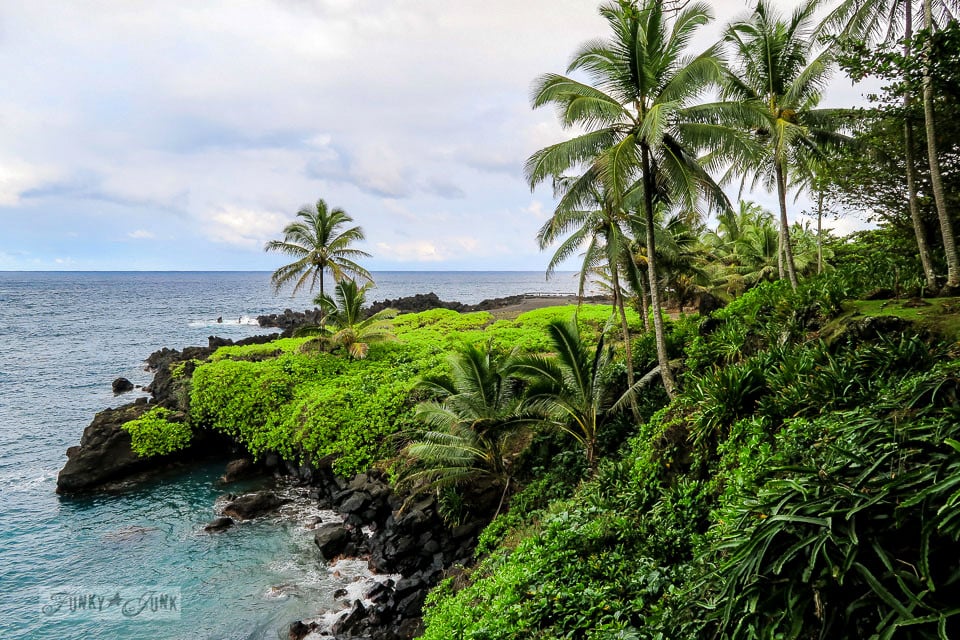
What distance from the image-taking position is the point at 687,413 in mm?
8688

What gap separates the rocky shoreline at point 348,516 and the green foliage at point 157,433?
1.07ft

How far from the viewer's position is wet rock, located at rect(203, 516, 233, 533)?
45.8 ft

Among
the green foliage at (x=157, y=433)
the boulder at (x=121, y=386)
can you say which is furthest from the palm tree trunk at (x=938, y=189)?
the boulder at (x=121, y=386)

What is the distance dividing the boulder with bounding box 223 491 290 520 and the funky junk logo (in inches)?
122

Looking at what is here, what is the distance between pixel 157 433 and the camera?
58.7 ft

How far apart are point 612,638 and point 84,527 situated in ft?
53.7

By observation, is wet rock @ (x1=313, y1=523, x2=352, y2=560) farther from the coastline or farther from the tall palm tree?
the tall palm tree

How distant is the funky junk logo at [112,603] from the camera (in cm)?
1087

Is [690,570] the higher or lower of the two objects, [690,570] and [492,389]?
the lower

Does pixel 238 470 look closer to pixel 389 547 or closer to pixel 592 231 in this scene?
pixel 389 547

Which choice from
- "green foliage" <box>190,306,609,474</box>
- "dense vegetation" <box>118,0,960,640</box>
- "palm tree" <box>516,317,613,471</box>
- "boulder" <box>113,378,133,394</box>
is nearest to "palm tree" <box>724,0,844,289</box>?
"dense vegetation" <box>118,0,960,640</box>

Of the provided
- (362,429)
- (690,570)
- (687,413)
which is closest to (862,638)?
(690,570)

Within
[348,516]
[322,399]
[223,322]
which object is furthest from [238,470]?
[223,322]

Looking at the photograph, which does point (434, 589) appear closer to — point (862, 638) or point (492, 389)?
point (492, 389)
